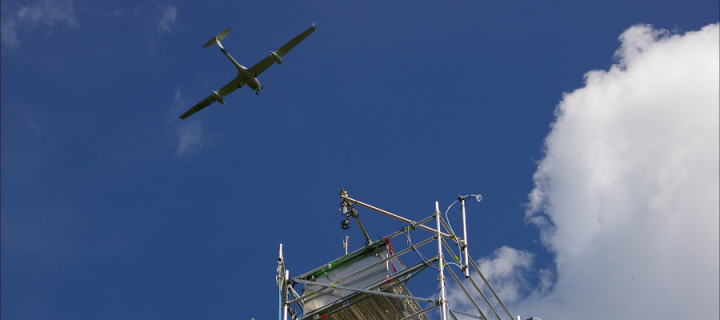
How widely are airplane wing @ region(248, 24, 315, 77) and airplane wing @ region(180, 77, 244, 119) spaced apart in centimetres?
175

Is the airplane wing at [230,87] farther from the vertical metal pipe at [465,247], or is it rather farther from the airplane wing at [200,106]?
the vertical metal pipe at [465,247]

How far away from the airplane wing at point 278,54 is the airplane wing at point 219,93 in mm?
1750

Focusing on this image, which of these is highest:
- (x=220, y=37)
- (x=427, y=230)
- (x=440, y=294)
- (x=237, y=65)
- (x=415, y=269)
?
(x=220, y=37)

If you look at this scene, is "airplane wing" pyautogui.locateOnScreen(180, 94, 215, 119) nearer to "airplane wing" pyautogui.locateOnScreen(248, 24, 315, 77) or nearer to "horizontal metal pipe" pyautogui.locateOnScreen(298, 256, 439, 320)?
"airplane wing" pyautogui.locateOnScreen(248, 24, 315, 77)

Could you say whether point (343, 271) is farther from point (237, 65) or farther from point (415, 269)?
point (237, 65)

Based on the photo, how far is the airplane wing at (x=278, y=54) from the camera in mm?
49125

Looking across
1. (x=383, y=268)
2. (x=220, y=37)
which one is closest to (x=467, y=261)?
(x=383, y=268)

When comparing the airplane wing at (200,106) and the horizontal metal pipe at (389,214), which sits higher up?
the airplane wing at (200,106)

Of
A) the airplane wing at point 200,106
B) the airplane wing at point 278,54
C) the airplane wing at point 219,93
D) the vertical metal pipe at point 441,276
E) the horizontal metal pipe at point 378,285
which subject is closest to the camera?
the vertical metal pipe at point 441,276

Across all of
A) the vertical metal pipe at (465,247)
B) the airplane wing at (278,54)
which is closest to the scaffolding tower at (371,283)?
the vertical metal pipe at (465,247)

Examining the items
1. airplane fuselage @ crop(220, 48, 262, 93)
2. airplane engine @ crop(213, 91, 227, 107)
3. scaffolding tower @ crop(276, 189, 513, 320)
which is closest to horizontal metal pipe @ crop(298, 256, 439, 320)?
scaffolding tower @ crop(276, 189, 513, 320)

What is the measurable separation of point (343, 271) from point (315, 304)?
1.53 m

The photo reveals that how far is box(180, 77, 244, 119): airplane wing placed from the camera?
51.9 meters

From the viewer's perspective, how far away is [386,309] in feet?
78.8
